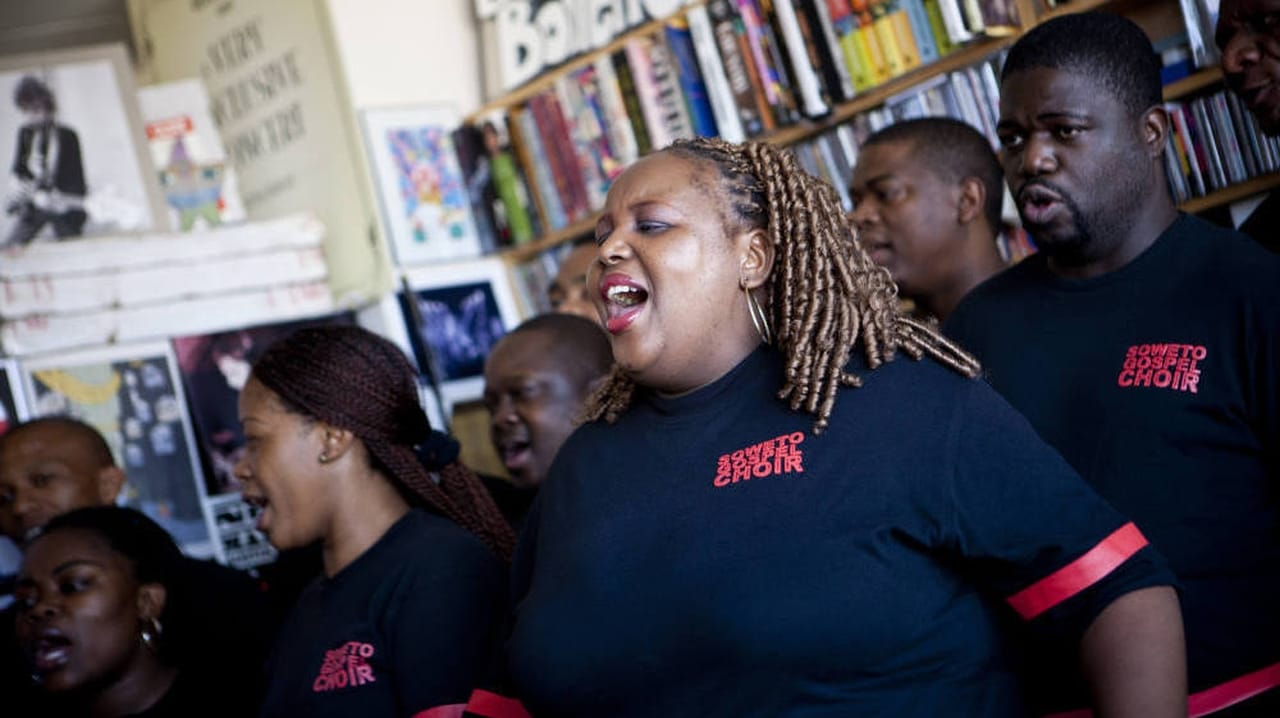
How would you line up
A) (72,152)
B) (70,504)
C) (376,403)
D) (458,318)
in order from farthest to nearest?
(458,318), (72,152), (70,504), (376,403)

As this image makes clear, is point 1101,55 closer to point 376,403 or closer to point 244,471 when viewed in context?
point 376,403

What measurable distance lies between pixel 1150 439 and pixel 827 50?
2.02m

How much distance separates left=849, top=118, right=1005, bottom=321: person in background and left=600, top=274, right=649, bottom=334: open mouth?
1.30m

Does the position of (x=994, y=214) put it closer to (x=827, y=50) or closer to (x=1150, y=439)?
(x=827, y=50)

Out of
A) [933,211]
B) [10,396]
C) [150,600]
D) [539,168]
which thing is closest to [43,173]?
[10,396]

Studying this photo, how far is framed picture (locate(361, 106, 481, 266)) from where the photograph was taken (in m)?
4.82

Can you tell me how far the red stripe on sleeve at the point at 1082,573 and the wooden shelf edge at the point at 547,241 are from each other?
3.05 m

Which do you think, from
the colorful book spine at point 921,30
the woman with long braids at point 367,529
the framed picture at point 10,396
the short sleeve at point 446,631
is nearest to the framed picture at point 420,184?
the framed picture at point 10,396

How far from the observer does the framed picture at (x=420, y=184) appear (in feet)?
15.8

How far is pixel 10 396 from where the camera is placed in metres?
4.18

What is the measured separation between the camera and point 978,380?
62.2 inches

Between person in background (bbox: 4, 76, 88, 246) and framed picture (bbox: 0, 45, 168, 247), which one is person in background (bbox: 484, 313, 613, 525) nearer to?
framed picture (bbox: 0, 45, 168, 247)

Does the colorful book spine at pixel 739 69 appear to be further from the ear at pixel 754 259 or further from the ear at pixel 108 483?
the ear at pixel 754 259

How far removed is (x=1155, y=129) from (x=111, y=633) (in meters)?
Result: 2.23
